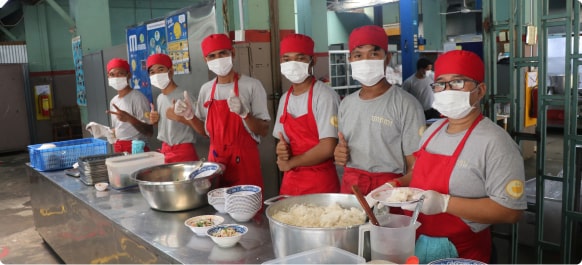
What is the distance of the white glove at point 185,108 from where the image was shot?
304 cm

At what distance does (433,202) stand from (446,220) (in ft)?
0.66

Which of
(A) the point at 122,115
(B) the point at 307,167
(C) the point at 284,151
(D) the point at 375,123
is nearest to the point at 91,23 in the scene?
(A) the point at 122,115

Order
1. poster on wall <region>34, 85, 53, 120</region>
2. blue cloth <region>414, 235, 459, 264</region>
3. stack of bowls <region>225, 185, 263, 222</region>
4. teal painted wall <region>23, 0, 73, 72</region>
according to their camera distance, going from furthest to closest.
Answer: teal painted wall <region>23, 0, 73, 72</region> < poster on wall <region>34, 85, 53, 120</region> < stack of bowls <region>225, 185, 263, 222</region> < blue cloth <region>414, 235, 459, 264</region>

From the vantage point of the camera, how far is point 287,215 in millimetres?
1688

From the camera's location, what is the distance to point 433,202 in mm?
1623

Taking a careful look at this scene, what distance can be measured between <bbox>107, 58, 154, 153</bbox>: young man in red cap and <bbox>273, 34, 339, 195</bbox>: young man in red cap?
1.77m

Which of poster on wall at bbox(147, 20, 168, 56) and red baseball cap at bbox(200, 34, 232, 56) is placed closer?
red baseball cap at bbox(200, 34, 232, 56)

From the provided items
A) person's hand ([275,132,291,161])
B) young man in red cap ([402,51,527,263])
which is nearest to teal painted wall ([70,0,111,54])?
person's hand ([275,132,291,161])

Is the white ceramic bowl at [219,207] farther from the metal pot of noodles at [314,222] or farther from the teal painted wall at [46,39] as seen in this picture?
the teal painted wall at [46,39]

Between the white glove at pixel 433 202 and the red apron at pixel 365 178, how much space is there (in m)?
0.65

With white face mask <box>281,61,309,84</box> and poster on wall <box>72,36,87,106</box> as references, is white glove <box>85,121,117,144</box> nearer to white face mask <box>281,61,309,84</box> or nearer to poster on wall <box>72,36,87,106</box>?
white face mask <box>281,61,309,84</box>

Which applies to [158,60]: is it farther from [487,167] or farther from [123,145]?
[487,167]

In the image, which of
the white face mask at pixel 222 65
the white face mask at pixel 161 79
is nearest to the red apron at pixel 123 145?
the white face mask at pixel 161 79

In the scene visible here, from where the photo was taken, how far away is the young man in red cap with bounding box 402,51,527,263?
5.44 ft
